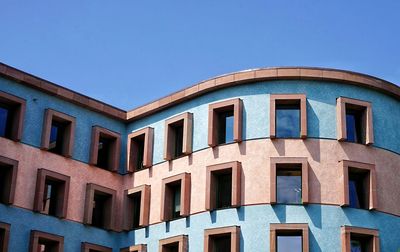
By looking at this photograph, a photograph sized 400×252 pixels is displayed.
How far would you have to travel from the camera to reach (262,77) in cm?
4341

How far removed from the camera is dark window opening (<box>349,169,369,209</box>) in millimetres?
41875

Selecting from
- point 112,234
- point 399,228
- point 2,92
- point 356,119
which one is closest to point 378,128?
point 356,119

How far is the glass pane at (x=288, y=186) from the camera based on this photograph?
4138 cm

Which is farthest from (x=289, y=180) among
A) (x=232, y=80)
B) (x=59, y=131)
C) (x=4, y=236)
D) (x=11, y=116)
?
(x=11, y=116)

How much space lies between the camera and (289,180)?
4197 cm

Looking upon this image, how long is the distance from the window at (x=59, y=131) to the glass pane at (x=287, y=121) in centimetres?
1176

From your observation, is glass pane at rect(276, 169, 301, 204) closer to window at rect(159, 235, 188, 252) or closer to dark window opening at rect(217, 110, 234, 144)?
dark window opening at rect(217, 110, 234, 144)

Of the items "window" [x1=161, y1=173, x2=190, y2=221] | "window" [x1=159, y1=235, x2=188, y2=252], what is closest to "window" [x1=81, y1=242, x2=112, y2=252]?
"window" [x1=159, y1=235, x2=188, y2=252]

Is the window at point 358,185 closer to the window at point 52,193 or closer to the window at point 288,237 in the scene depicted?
the window at point 288,237

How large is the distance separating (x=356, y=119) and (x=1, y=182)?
1928 cm

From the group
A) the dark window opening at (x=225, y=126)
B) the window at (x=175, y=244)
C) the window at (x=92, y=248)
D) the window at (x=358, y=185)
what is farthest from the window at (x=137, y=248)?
the window at (x=358, y=185)

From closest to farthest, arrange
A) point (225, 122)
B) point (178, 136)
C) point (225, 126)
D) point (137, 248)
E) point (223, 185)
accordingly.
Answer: point (223, 185)
point (225, 126)
point (225, 122)
point (137, 248)
point (178, 136)

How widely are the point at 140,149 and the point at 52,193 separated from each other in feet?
21.0

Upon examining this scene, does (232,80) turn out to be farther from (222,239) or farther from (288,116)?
(222,239)
